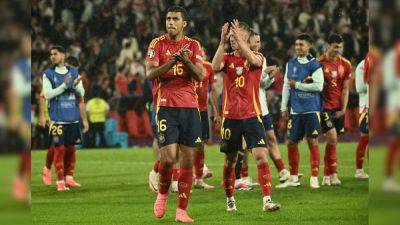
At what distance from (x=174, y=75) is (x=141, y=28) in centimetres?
109

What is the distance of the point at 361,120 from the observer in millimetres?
7441

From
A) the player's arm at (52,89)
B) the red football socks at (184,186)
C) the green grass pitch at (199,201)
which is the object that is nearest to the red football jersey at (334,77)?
the green grass pitch at (199,201)

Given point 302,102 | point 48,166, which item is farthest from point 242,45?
point 48,166

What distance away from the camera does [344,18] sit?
6.36 meters

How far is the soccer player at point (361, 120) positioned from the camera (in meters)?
7.07

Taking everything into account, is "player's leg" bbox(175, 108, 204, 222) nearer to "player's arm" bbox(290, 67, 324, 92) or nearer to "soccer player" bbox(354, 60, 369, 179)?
"player's arm" bbox(290, 67, 324, 92)

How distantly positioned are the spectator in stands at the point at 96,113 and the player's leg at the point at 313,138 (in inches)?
83.5

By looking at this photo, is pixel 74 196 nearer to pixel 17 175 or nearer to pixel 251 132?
pixel 251 132

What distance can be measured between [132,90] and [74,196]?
5.16 feet

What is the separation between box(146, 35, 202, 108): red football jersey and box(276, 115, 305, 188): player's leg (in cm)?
206

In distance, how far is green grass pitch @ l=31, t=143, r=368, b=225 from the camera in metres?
5.68

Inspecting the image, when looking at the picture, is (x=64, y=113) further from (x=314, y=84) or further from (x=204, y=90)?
(x=314, y=84)

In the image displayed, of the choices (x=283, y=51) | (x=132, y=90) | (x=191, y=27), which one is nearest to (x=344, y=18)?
(x=283, y=51)

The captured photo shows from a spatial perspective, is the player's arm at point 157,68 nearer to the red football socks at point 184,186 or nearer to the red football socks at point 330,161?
the red football socks at point 184,186
